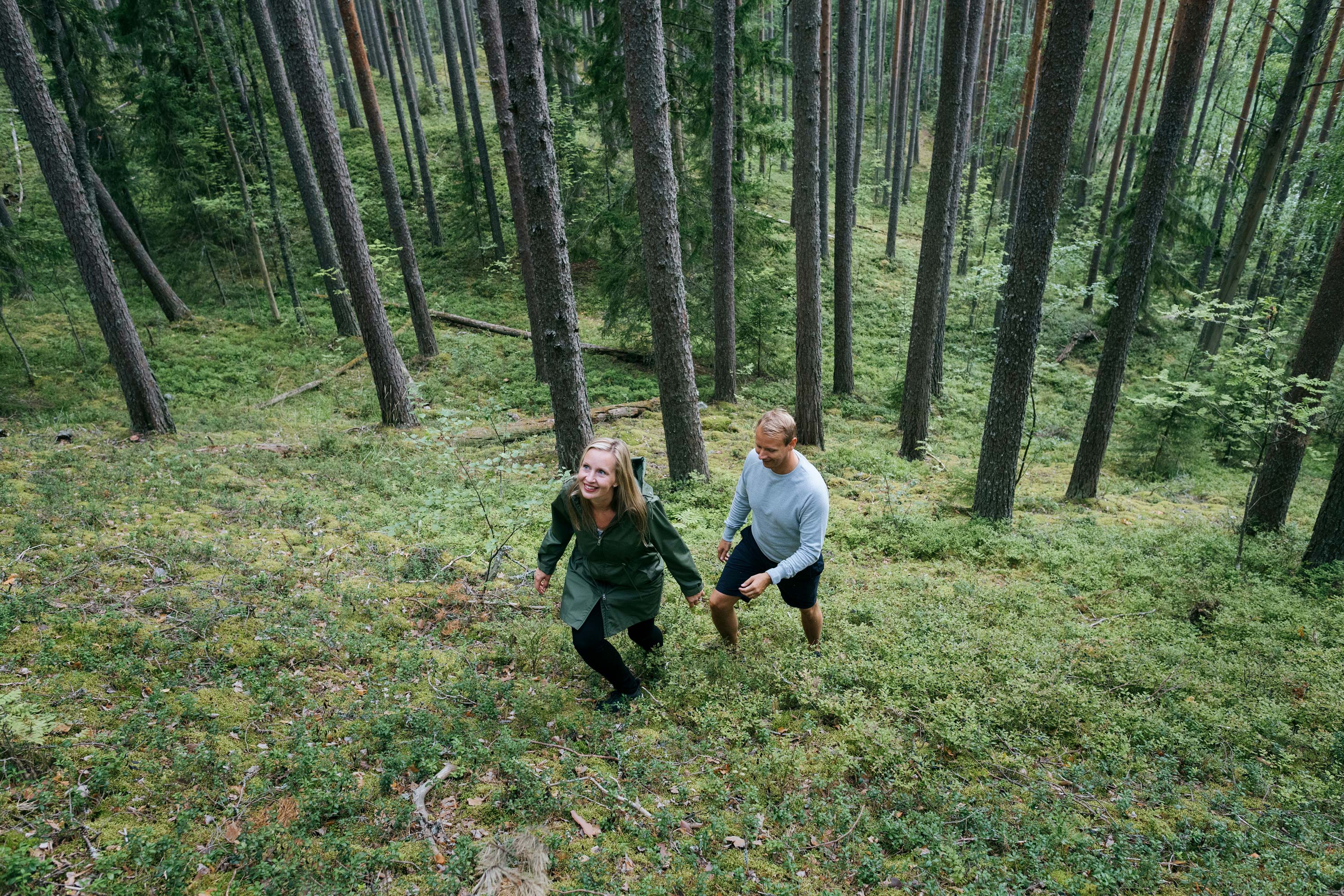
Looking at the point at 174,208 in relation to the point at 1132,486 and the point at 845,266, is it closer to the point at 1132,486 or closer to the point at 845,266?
the point at 845,266

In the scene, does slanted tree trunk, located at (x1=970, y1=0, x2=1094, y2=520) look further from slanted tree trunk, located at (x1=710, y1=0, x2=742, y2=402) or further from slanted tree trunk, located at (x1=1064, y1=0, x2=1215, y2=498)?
slanted tree trunk, located at (x1=710, y1=0, x2=742, y2=402)

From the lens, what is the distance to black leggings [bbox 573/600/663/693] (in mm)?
4125

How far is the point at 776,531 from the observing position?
445 centimetres

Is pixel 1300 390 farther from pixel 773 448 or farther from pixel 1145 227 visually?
pixel 773 448

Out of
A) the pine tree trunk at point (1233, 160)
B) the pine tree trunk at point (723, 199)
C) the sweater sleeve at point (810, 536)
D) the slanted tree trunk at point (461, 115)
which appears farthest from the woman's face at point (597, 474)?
the pine tree trunk at point (1233, 160)

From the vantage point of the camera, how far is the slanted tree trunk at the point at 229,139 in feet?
54.2

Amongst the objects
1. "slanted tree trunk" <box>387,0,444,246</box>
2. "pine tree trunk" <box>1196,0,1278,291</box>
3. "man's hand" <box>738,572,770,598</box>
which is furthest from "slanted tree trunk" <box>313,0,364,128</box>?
"pine tree trunk" <box>1196,0,1278,291</box>

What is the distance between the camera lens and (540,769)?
3807mm

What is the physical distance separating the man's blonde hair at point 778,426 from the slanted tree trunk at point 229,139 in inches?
744

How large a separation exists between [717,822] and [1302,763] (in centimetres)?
403

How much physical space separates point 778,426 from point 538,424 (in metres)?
8.73

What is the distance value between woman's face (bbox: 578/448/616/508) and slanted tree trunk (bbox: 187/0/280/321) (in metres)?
18.5

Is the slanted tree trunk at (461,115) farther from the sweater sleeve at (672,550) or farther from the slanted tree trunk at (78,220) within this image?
the sweater sleeve at (672,550)

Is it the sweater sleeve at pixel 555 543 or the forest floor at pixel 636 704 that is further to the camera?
the sweater sleeve at pixel 555 543
